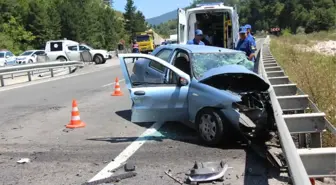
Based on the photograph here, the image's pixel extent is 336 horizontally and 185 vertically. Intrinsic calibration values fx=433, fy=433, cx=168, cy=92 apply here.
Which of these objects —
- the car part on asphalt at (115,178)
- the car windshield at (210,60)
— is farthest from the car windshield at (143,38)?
the car part on asphalt at (115,178)

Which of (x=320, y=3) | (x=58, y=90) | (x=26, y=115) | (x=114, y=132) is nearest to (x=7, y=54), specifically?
(x=58, y=90)

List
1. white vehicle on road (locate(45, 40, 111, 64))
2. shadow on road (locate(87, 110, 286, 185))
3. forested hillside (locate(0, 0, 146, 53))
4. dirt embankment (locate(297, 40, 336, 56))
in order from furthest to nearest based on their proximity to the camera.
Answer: forested hillside (locate(0, 0, 146, 53)) → white vehicle on road (locate(45, 40, 111, 64)) → dirt embankment (locate(297, 40, 336, 56)) → shadow on road (locate(87, 110, 286, 185))

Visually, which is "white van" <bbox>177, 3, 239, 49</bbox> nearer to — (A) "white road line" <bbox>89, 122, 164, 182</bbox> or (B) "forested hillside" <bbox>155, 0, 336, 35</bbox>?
(A) "white road line" <bbox>89, 122, 164, 182</bbox>

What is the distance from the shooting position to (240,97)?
638 centimetres

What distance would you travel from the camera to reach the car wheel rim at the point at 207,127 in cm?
657

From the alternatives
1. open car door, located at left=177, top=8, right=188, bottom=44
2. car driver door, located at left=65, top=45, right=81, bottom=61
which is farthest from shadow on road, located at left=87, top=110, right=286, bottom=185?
car driver door, located at left=65, top=45, right=81, bottom=61

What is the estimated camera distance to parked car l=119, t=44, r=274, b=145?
6.33 metres

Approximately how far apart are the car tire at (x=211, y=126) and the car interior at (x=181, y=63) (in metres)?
0.89

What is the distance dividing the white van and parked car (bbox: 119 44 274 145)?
7.82 m

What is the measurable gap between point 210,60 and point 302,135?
2293 mm

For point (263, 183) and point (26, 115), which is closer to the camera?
point (263, 183)

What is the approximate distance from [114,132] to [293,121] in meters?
3.74

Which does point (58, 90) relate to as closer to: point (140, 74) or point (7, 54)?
point (140, 74)

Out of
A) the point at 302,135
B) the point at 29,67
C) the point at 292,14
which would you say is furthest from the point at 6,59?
the point at 292,14
